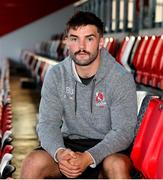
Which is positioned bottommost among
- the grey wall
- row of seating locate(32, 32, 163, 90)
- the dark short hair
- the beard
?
the grey wall

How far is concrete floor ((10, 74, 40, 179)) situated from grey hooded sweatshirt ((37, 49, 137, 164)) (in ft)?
2.74

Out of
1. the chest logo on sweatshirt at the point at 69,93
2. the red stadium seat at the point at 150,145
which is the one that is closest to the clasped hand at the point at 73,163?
the red stadium seat at the point at 150,145

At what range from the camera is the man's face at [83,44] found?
7.45 feet

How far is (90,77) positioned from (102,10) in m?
14.3

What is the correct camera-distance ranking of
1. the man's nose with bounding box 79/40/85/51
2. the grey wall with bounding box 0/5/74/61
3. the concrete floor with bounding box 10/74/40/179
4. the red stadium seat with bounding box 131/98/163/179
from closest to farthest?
the red stadium seat with bounding box 131/98/163/179 < the man's nose with bounding box 79/40/85/51 < the concrete floor with bounding box 10/74/40/179 < the grey wall with bounding box 0/5/74/61

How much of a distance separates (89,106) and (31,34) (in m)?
17.3

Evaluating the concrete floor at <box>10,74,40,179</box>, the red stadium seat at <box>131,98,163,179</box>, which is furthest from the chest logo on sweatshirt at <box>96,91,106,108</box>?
the concrete floor at <box>10,74,40,179</box>

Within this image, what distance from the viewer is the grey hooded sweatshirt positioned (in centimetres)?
223

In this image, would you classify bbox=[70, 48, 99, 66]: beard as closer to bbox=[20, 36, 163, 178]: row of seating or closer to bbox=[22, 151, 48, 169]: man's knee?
bbox=[20, 36, 163, 178]: row of seating

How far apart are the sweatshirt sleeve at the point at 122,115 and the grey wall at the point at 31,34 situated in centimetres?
1703

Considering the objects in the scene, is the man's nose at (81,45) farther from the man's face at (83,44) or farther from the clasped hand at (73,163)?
the clasped hand at (73,163)

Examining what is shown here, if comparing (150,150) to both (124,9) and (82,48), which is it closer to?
(82,48)

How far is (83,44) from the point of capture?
227cm

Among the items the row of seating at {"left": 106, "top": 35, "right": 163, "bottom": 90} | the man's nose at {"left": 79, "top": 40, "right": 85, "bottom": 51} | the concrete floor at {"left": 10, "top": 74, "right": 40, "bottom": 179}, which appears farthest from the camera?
the row of seating at {"left": 106, "top": 35, "right": 163, "bottom": 90}
